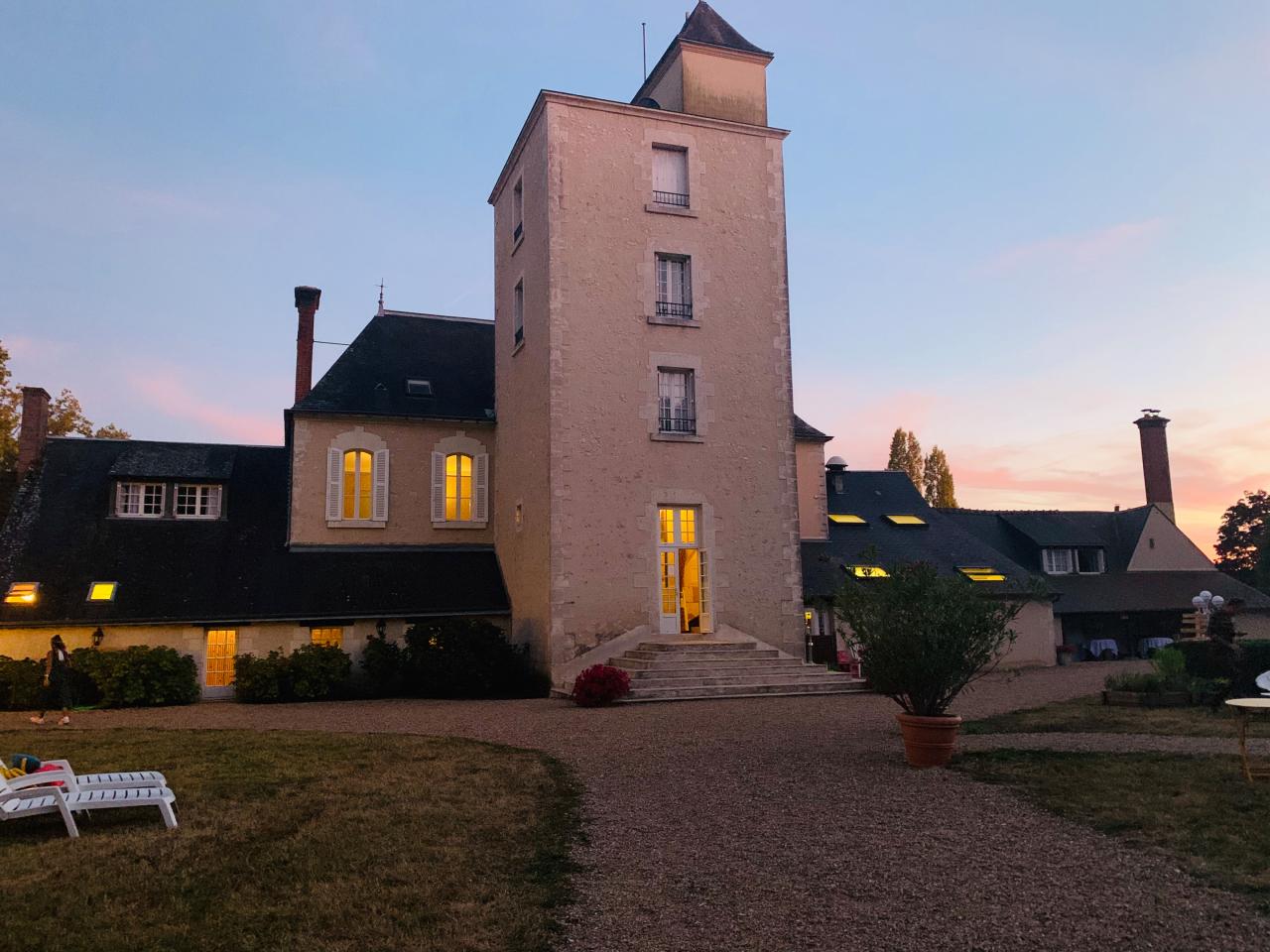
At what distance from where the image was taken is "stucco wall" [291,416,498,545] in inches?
789

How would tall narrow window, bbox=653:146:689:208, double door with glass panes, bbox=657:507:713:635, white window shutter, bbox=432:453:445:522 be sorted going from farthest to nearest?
white window shutter, bbox=432:453:445:522 → tall narrow window, bbox=653:146:689:208 → double door with glass panes, bbox=657:507:713:635

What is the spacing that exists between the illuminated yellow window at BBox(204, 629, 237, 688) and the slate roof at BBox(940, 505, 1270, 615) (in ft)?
70.9

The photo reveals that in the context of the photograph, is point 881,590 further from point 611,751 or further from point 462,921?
point 462,921

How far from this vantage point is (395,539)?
67.6 ft

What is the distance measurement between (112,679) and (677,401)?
A: 36.1 feet

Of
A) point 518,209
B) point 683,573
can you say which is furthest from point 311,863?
point 518,209

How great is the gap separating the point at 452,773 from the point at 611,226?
12168mm

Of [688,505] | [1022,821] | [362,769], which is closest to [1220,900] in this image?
[1022,821]

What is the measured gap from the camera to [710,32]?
1967cm

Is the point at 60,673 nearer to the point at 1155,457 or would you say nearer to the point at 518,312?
the point at 518,312

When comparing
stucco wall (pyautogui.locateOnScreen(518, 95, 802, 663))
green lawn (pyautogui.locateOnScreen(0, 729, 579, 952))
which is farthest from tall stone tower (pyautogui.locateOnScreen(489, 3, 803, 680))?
green lawn (pyautogui.locateOnScreen(0, 729, 579, 952))

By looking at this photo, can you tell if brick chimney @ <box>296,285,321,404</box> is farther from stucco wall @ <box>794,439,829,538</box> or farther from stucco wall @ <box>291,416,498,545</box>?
stucco wall @ <box>794,439,829,538</box>

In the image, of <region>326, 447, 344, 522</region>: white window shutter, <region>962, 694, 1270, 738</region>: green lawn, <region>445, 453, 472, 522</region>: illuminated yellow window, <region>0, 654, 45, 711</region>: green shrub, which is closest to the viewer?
<region>962, 694, 1270, 738</region>: green lawn


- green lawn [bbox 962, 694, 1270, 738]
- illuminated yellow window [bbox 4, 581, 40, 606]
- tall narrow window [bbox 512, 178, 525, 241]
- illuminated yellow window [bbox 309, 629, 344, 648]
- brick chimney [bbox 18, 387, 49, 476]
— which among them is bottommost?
green lawn [bbox 962, 694, 1270, 738]
